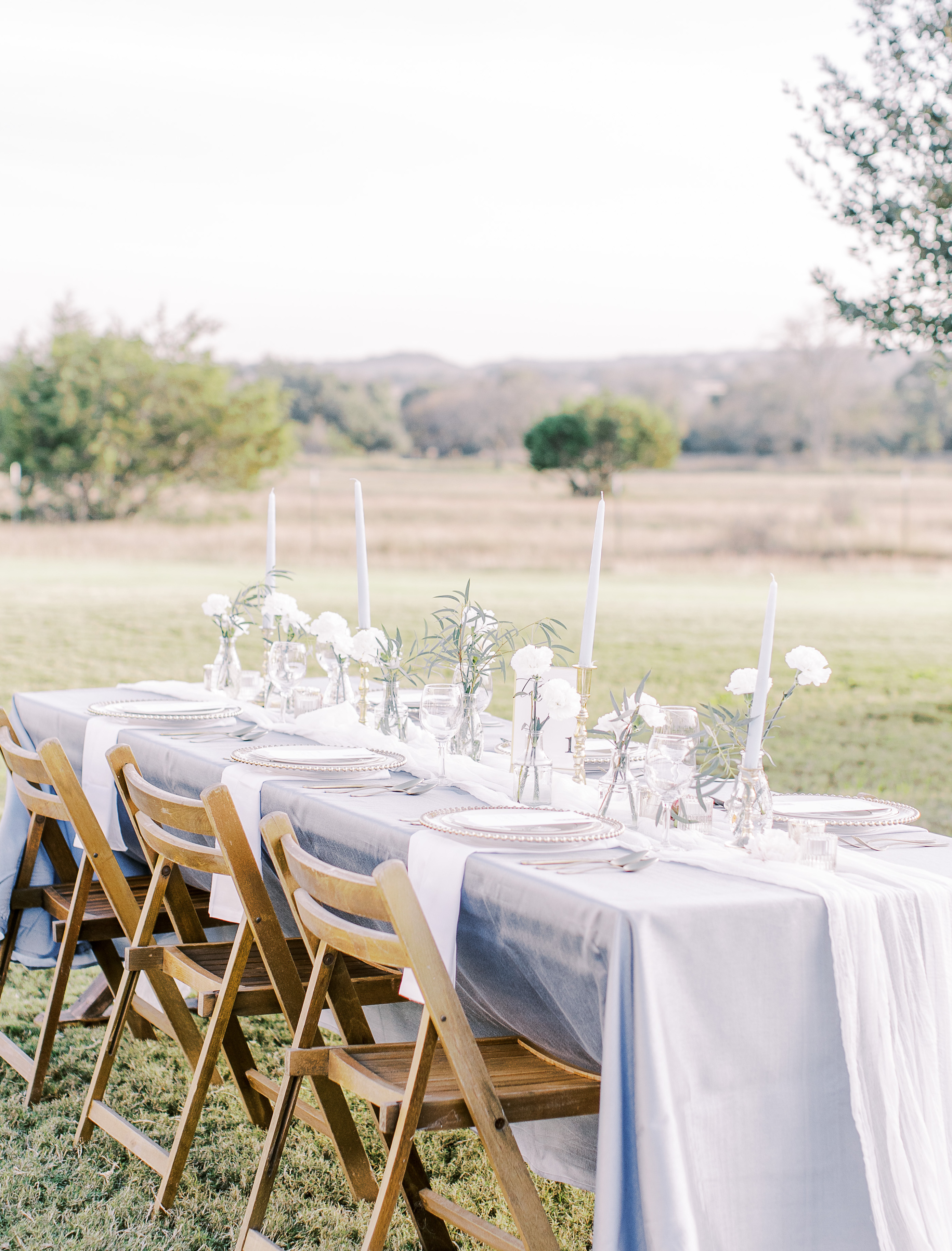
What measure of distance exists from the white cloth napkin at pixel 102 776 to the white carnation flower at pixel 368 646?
709 millimetres

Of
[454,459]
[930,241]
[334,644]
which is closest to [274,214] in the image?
[454,459]

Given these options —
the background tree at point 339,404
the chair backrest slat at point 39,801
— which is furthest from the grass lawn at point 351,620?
the background tree at point 339,404

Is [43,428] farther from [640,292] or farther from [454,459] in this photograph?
[640,292]

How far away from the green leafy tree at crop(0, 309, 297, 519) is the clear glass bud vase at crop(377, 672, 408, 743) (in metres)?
26.7

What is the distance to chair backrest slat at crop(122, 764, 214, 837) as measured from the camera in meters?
2.61

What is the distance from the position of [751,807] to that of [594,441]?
3191cm

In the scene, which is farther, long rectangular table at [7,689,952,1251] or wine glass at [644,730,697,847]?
wine glass at [644,730,697,847]

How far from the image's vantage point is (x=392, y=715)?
3.35 m

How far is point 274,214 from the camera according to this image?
2847 cm

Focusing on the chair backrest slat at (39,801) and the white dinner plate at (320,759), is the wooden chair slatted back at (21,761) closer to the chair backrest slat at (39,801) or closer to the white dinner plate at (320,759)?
the chair backrest slat at (39,801)

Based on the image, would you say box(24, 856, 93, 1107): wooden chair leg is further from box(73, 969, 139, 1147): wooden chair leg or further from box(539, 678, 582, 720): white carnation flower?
box(539, 678, 582, 720): white carnation flower

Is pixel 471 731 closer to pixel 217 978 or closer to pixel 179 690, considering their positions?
pixel 217 978

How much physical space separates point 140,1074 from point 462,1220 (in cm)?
155

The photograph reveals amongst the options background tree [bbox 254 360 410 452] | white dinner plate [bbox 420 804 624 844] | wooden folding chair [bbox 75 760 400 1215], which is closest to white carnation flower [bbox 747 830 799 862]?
white dinner plate [bbox 420 804 624 844]
